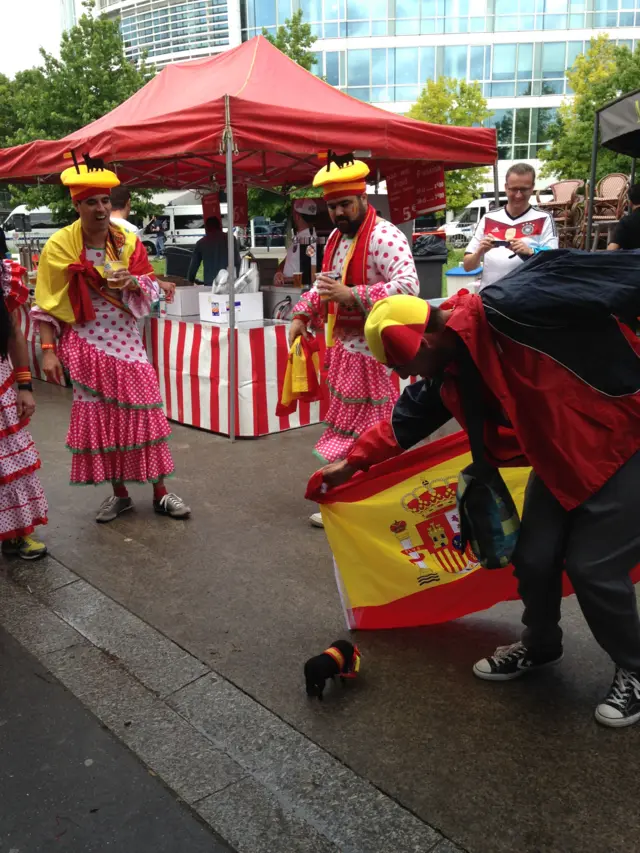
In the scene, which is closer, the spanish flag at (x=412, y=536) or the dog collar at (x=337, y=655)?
the dog collar at (x=337, y=655)

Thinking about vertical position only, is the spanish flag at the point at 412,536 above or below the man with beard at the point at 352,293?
below

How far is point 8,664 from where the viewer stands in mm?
3098

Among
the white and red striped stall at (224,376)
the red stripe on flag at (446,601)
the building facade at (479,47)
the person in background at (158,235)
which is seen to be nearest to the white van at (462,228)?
the building facade at (479,47)

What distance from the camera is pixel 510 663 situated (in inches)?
111

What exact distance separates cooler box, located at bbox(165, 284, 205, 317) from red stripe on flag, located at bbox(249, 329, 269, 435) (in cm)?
96

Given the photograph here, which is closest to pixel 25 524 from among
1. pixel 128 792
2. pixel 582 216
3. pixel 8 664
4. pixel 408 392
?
pixel 8 664

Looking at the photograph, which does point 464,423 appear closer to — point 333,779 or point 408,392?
point 408,392

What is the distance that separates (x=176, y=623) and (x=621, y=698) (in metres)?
1.84

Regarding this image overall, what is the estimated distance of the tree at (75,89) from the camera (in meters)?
22.4

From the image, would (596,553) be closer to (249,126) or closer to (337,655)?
(337,655)

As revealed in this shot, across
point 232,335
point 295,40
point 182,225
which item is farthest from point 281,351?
point 182,225

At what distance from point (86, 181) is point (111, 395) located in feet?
3.92

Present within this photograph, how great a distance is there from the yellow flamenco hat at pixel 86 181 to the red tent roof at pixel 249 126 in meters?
1.66

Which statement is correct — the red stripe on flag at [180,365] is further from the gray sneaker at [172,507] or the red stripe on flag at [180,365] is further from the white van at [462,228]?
the white van at [462,228]
